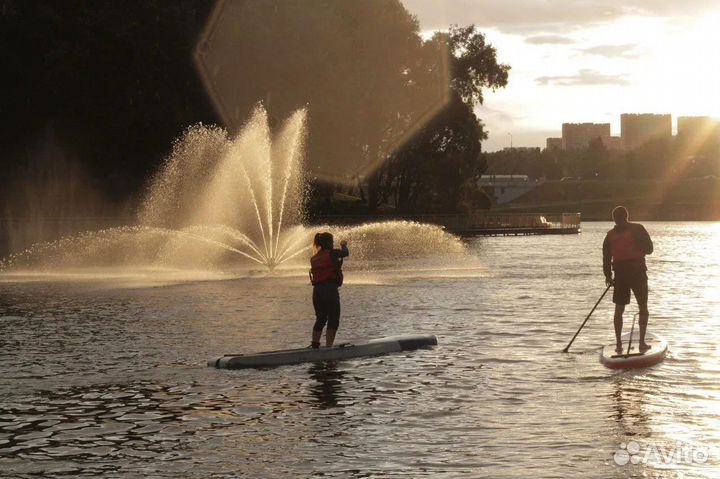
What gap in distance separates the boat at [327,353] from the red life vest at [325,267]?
4.23ft

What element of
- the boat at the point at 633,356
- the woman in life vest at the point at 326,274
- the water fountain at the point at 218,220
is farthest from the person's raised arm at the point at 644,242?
the water fountain at the point at 218,220

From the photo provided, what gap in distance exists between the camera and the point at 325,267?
2014 centimetres

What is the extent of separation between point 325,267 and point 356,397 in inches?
145

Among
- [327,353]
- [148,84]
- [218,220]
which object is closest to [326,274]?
[327,353]

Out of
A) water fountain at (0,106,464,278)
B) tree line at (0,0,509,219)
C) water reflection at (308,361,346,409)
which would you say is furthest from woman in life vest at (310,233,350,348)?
tree line at (0,0,509,219)

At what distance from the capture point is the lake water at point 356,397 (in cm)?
1282

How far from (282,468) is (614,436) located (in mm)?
4003

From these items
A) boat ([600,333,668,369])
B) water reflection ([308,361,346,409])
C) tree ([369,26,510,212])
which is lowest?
water reflection ([308,361,346,409])

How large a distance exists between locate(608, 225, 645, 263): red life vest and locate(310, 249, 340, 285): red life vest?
4684 millimetres

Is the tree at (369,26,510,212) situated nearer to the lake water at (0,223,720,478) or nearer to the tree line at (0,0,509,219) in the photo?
the tree line at (0,0,509,219)

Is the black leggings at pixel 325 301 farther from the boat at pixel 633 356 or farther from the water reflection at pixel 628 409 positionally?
the water reflection at pixel 628 409

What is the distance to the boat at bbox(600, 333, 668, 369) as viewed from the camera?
1922cm

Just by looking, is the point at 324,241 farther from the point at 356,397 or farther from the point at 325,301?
the point at 356,397

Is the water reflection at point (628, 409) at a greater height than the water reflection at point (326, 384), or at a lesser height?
lesser
